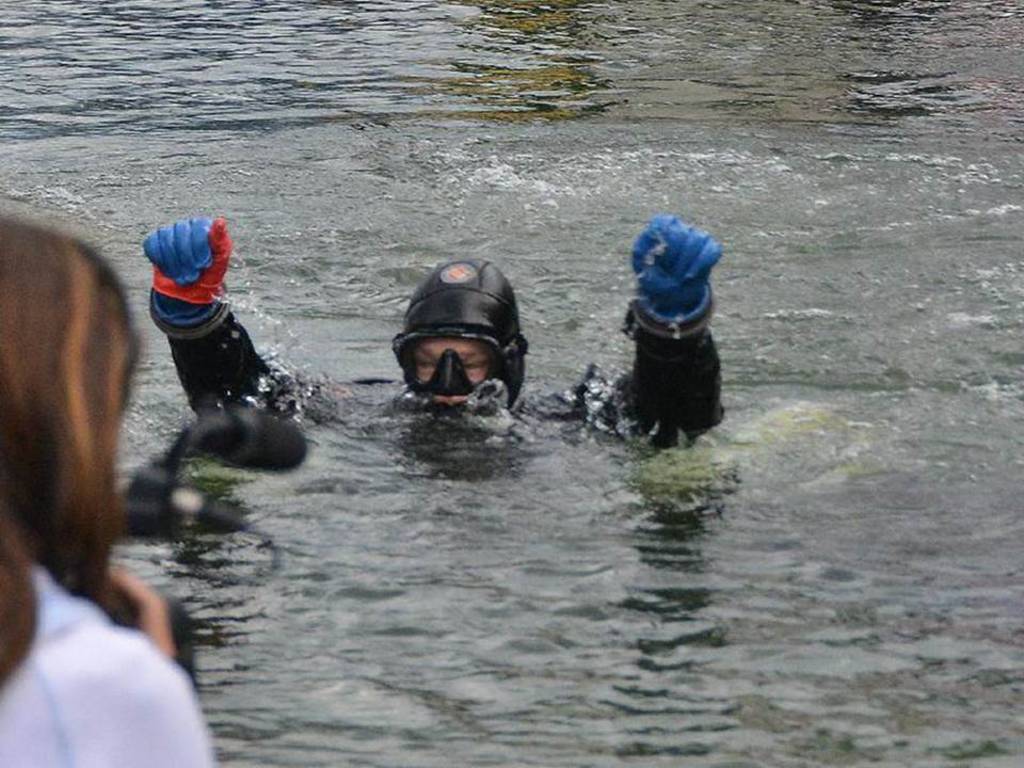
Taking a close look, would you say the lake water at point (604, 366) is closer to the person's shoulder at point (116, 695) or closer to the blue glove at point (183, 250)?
the blue glove at point (183, 250)

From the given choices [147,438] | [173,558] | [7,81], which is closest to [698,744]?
[173,558]

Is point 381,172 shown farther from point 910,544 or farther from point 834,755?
point 834,755

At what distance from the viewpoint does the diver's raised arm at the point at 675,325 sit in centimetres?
524

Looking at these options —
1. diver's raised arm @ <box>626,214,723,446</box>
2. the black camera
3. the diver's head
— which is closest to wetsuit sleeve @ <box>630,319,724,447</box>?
diver's raised arm @ <box>626,214,723,446</box>

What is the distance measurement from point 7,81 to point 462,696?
1057 cm

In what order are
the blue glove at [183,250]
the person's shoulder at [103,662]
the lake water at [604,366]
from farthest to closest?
the blue glove at [183,250]
the lake water at [604,366]
the person's shoulder at [103,662]

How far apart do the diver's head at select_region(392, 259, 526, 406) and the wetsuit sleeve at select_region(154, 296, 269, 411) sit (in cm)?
54

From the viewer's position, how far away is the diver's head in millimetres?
5867

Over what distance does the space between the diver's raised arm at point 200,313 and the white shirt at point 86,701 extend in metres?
4.17

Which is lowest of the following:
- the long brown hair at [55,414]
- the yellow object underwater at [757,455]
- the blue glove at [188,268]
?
the yellow object underwater at [757,455]

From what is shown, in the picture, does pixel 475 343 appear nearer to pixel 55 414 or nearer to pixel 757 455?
pixel 757 455

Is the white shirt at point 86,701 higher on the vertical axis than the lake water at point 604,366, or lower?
higher

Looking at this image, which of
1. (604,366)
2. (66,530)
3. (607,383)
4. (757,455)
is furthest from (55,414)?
(604,366)

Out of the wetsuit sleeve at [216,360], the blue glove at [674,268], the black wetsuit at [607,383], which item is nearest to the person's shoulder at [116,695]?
the blue glove at [674,268]
